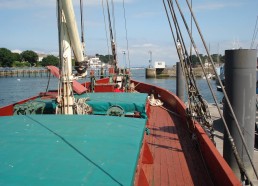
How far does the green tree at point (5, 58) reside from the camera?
14112 centimetres

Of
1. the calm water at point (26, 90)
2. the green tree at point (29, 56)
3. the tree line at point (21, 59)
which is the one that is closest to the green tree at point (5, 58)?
the tree line at point (21, 59)

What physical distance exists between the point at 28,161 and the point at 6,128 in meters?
1.66

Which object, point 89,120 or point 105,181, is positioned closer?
point 105,181

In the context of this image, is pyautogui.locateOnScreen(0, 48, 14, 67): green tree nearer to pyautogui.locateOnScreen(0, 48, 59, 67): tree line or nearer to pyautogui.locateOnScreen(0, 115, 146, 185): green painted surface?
pyautogui.locateOnScreen(0, 48, 59, 67): tree line

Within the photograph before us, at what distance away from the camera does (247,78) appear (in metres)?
5.84

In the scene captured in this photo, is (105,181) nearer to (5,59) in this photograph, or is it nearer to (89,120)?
(89,120)

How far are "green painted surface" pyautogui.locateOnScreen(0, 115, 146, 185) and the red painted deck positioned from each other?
1007mm

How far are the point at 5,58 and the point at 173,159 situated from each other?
149641 mm

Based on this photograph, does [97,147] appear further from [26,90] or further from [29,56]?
[29,56]

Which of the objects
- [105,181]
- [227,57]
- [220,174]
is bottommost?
[220,174]

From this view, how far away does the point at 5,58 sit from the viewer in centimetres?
14288

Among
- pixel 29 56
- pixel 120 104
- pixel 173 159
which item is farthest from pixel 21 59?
pixel 173 159

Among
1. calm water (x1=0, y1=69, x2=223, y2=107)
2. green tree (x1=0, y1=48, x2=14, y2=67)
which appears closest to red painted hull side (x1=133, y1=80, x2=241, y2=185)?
calm water (x1=0, y1=69, x2=223, y2=107)

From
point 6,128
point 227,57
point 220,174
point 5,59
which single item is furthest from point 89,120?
point 5,59
